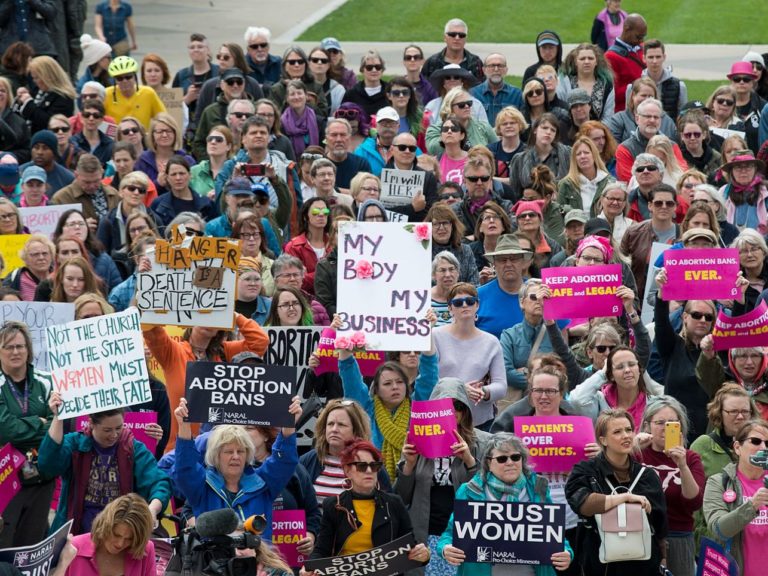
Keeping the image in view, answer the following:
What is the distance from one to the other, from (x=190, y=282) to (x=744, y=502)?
4.16 meters

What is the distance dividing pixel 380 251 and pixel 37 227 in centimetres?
445

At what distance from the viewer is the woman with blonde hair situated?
60.5ft

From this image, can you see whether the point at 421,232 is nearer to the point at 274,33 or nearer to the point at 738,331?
the point at 738,331

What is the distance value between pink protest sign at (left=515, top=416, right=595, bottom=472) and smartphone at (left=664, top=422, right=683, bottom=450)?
0.53 meters

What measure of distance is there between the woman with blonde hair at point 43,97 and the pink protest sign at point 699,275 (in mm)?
8935

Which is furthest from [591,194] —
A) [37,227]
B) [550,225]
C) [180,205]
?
[37,227]

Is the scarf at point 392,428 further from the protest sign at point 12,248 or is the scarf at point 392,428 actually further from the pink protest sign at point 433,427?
the protest sign at point 12,248

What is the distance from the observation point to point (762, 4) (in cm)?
3150

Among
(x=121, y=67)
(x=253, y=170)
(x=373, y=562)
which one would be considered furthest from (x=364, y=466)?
(x=121, y=67)

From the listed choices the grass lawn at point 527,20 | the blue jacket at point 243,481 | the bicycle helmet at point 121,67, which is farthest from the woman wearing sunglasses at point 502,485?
the grass lawn at point 527,20

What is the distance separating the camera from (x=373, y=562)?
30.9ft

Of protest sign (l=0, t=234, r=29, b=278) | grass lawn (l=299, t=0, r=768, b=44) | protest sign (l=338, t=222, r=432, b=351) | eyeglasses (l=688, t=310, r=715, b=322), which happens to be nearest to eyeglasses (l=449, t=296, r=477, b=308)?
protest sign (l=338, t=222, r=432, b=351)

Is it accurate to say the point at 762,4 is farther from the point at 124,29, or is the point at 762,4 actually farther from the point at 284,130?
the point at 284,130

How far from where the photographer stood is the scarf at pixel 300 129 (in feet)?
58.0
